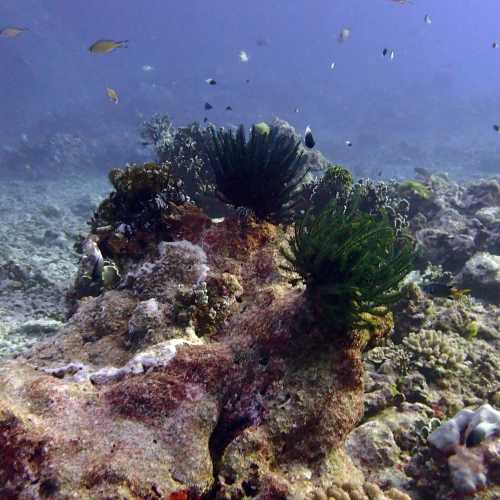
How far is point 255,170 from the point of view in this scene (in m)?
4.76

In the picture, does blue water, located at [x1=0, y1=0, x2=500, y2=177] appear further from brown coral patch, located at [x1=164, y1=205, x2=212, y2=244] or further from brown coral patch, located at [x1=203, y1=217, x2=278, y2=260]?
brown coral patch, located at [x1=164, y1=205, x2=212, y2=244]

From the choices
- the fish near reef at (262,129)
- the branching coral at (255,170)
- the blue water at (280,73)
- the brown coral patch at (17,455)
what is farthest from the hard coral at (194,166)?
the blue water at (280,73)

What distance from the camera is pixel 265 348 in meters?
Result: 3.45

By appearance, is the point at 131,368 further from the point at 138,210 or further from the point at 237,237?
the point at 138,210

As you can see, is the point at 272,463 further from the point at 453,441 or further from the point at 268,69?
the point at 268,69

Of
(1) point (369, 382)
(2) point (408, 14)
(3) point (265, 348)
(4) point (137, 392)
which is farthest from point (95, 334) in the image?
(2) point (408, 14)

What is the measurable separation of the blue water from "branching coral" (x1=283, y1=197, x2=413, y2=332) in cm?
1631

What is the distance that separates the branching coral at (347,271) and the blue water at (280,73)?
16314 mm

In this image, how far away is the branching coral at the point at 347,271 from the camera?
3.16 metres

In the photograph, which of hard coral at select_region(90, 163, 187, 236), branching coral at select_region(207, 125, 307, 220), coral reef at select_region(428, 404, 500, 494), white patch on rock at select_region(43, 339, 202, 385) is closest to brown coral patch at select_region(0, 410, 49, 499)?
white patch on rock at select_region(43, 339, 202, 385)

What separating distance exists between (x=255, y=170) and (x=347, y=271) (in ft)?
6.78

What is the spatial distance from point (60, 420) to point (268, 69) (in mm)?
A: 87461

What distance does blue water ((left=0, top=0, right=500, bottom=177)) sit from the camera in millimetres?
42156

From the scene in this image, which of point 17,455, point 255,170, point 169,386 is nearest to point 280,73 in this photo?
point 255,170
